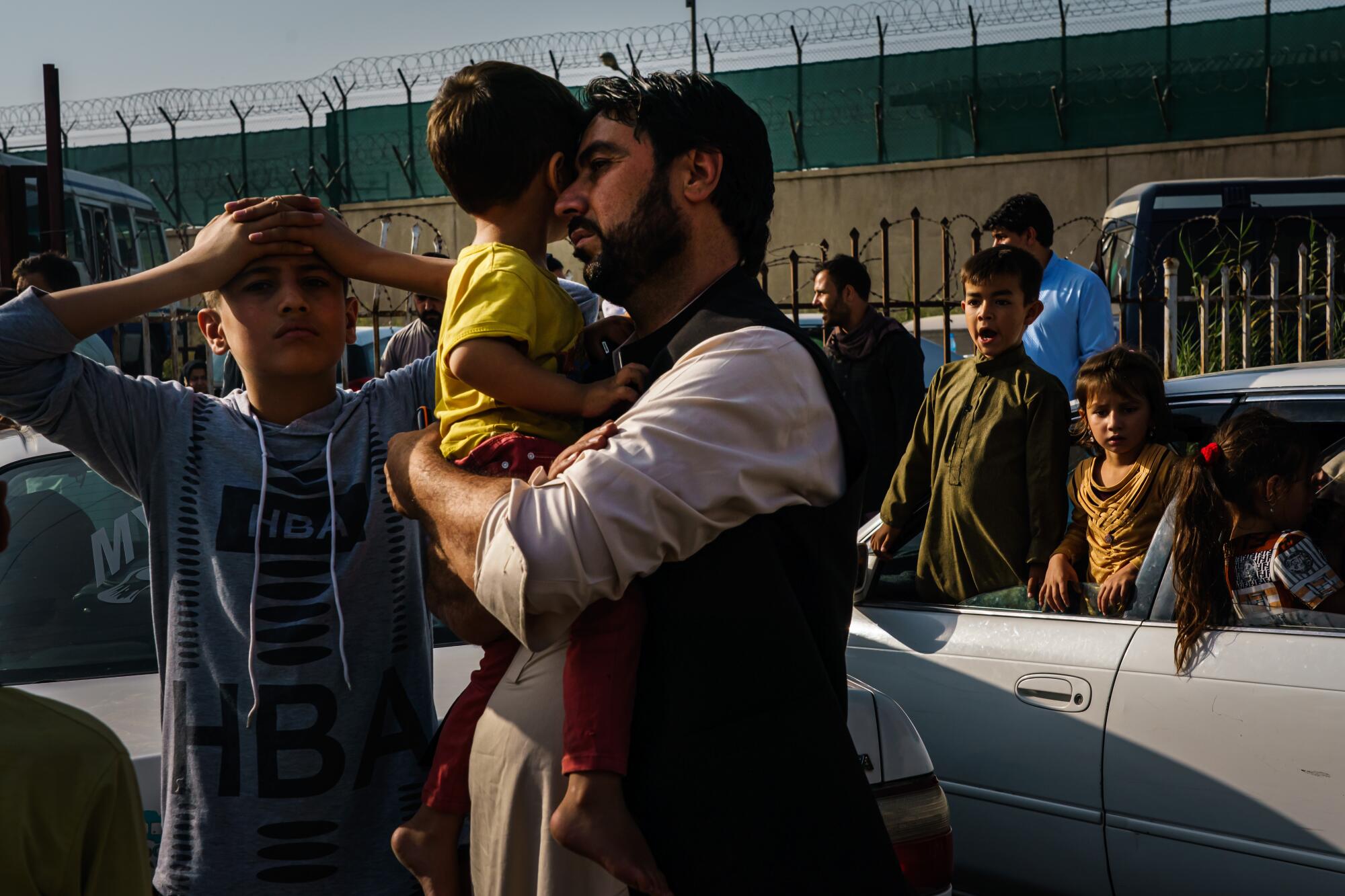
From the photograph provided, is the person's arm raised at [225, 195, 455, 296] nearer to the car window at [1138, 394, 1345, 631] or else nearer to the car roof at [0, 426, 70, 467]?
the car roof at [0, 426, 70, 467]

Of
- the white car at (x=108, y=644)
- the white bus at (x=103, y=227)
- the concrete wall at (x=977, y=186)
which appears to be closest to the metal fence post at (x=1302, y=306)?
the white car at (x=108, y=644)

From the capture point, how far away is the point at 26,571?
10.9 feet

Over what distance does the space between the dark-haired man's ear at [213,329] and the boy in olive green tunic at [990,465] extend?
234 centimetres

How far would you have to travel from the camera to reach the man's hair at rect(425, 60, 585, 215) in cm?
232

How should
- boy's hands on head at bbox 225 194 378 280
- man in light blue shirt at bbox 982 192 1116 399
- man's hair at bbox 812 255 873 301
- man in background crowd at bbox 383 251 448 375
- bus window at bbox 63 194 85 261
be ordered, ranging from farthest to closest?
1. bus window at bbox 63 194 85 261
2. man's hair at bbox 812 255 873 301
3. man in background crowd at bbox 383 251 448 375
4. man in light blue shirt at bbox 982 192 1116 399
5. boy's hands on head at bbox 225 194 378 280

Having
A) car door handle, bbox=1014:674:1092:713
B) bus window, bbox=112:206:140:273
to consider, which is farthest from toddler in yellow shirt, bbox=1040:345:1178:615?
bus window, bbox=112:206:140:273

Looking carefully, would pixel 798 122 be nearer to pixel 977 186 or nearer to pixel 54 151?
pixel 977 186

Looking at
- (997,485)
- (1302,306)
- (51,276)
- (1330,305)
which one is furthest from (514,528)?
(1330,305)

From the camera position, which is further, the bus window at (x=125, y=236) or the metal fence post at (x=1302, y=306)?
the bus window at (x=125, y=236)

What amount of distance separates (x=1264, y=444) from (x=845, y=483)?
80.0 inches

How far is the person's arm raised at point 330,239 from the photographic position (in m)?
2.44

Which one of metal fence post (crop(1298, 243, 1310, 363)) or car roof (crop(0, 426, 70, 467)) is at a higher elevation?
metal fence post (crop(1298, 243, 1310, 363))

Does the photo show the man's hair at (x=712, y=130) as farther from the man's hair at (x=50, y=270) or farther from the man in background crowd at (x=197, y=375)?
the man in background crowd at (x=197, y=375)

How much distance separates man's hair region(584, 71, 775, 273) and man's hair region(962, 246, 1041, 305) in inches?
104
